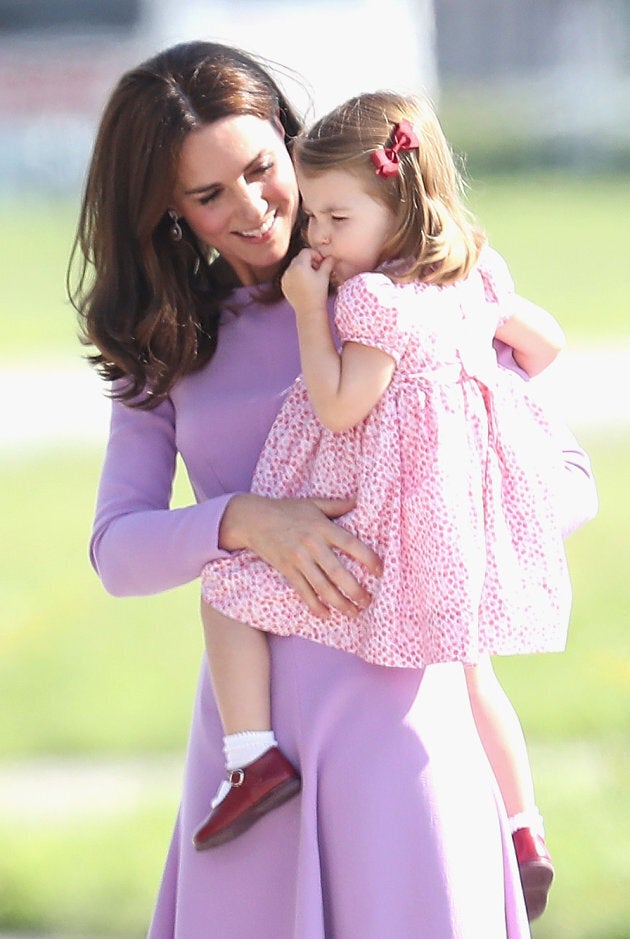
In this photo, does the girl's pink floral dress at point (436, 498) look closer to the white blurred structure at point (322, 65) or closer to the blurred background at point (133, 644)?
the blurred background at point (133, 644)

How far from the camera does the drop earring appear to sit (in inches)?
96.1

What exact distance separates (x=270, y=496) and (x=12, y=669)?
4.24 meters

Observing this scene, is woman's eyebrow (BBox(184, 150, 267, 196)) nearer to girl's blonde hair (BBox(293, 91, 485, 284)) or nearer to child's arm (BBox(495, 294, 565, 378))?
girl's blonde hair (BBox(293, 91, 485, 284))

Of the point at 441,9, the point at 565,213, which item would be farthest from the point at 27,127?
the point at 441,9

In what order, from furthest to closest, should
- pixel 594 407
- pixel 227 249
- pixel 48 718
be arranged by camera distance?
1. pixel 594 407
2. pixel 48 718
3. pixel 227 249

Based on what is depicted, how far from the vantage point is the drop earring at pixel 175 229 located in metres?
2.44

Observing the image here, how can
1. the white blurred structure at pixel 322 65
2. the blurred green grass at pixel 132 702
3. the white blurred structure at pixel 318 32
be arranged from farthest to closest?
1. the white blurred structure at pixel 318 32
2. the white blurred structure at pixel 322 65
3. the blurred green grass at pixel 132 702

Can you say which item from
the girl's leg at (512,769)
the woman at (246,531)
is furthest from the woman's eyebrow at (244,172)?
the girl's leg at (512,769)

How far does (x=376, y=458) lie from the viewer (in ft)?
6.70

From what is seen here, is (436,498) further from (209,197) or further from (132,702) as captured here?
(132,702)

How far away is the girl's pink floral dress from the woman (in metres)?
0.05

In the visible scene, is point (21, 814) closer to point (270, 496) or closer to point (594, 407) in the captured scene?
point (270, 496)

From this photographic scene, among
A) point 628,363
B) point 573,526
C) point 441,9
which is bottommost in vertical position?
point 441,9

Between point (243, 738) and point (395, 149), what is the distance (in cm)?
80
